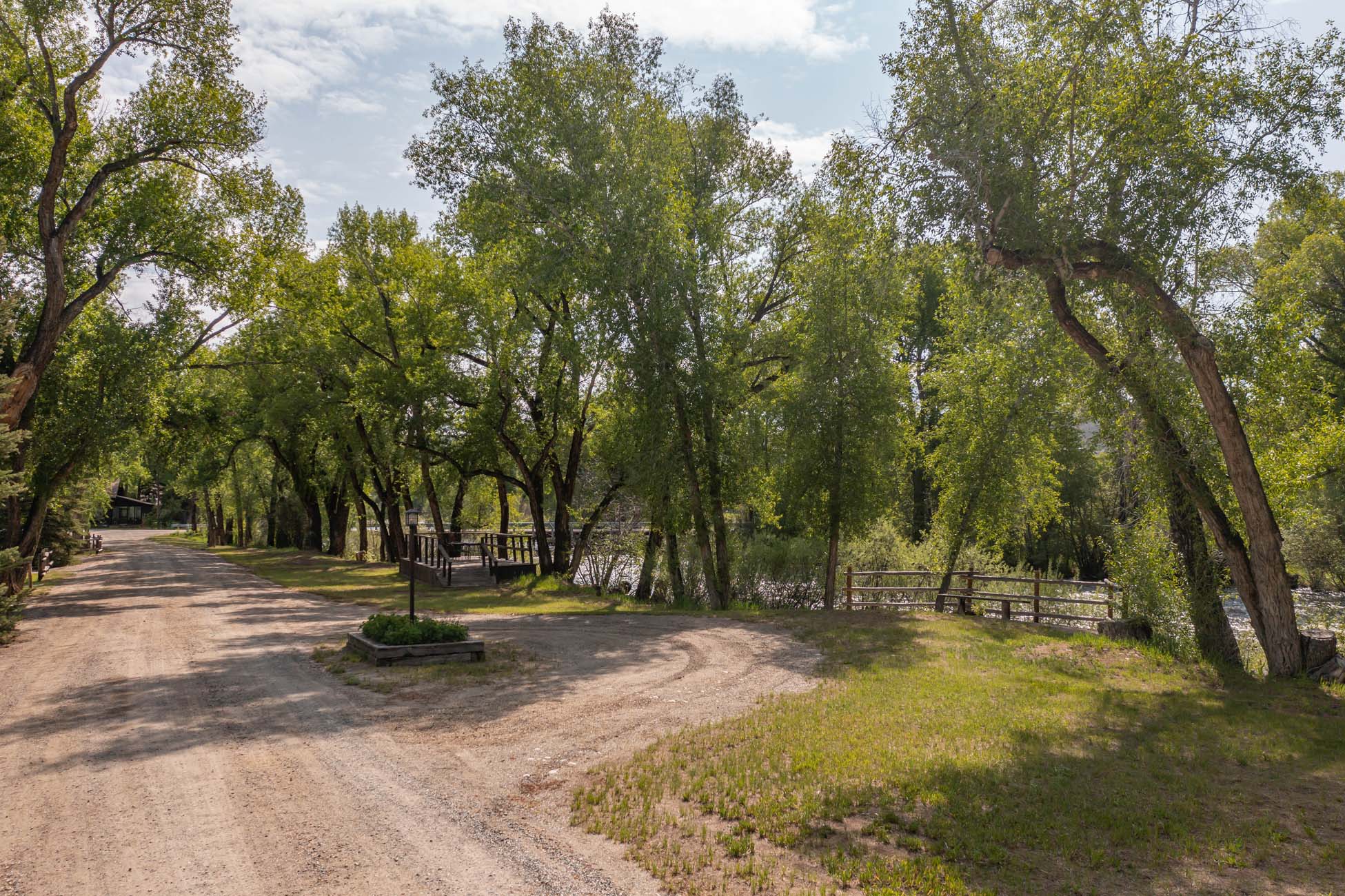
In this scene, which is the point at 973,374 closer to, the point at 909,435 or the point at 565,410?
the point at 909,435

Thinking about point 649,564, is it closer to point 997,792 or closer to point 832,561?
point 832,561

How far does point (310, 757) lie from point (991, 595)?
15.1 meters

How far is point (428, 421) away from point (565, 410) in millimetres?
5443

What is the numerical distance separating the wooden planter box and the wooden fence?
35.2ft

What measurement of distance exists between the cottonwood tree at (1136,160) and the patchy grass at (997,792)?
3927 millimetres

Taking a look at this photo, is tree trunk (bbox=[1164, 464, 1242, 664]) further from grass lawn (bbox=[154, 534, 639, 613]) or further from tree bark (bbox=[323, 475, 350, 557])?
tree bark (bbox=[323, 475, 350, 557])

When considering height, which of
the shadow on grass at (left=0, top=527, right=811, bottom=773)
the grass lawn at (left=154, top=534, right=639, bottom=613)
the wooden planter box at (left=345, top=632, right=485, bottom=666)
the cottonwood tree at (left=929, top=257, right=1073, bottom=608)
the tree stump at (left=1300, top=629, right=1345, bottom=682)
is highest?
the cottonwood tree at (left=929, top=257, right=1073, bottom=608)

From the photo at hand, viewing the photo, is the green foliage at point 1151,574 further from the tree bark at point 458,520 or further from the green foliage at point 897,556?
the tree bark at point 458,520

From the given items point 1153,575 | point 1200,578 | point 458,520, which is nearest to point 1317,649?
point 1200,578

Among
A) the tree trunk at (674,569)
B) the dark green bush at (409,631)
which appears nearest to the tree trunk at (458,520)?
the tree trunk at (674,569)

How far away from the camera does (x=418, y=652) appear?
11930 millimetres

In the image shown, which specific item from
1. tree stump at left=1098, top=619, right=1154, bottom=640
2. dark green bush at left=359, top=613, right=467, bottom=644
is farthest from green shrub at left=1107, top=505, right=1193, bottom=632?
dark green bush at left=359, top=613, right=467, bottom=644

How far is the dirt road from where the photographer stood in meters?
5.27

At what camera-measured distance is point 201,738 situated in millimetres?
8062
